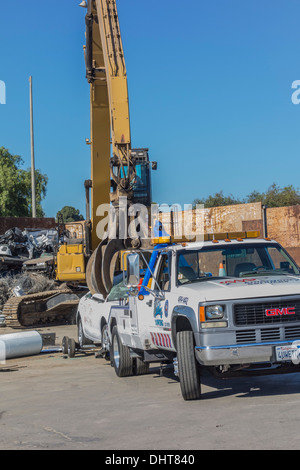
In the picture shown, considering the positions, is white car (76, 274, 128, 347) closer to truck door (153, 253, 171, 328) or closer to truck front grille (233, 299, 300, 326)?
truck door (153, 253, 171, 328)

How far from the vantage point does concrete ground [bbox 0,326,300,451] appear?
6691 millimetres

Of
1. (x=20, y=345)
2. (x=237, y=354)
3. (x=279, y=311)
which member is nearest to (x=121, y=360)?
(x=237, y=354)

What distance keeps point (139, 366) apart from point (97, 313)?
2466mm

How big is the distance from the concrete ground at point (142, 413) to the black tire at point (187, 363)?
0.76 ft

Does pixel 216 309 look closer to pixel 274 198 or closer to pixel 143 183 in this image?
pixel 143 183

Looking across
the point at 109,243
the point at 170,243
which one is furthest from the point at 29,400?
the point at 109,243

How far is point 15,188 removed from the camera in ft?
215

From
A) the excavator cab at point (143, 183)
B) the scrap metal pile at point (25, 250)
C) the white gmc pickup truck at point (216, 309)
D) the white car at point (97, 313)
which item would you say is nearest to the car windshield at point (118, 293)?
the white car at point (97, 313)

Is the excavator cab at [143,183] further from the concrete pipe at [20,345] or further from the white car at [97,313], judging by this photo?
the concrete pipe at [20,345]

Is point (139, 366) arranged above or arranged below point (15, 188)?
below

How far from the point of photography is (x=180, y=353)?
28.2 feet

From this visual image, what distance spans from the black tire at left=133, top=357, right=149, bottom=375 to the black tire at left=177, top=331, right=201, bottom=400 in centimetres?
268
